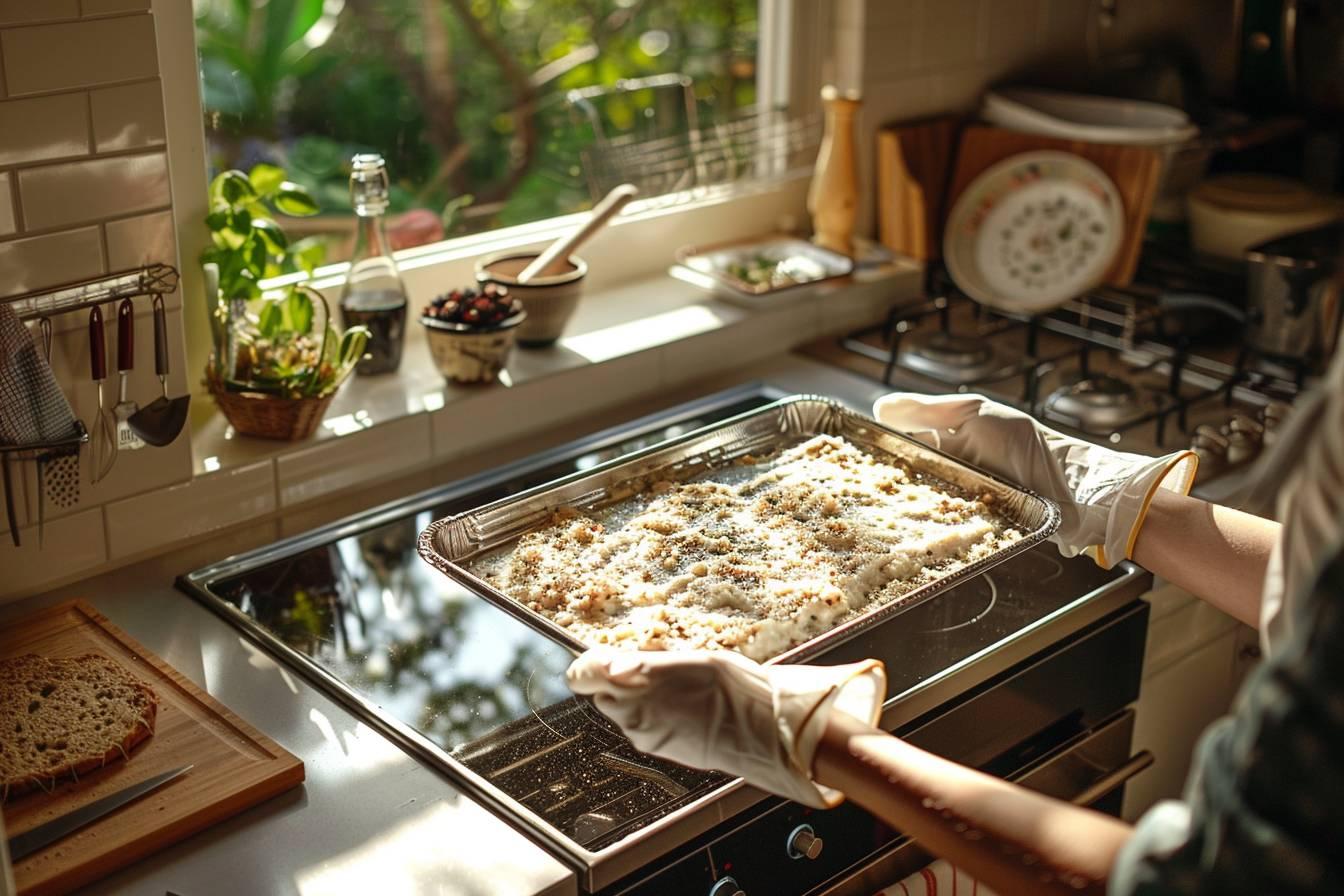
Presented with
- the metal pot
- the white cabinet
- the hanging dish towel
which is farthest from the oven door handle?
the metal pot

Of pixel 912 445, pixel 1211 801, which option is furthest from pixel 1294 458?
pixel 912 445

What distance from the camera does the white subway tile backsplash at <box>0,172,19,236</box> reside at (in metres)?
1.42

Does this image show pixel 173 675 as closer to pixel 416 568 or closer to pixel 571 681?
pixel 416 568

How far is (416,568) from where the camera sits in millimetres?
1653

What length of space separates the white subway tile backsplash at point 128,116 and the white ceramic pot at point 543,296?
0.57m

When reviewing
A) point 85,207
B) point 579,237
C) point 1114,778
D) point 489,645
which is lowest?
point 1114,778

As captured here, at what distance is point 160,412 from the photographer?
1.57 m

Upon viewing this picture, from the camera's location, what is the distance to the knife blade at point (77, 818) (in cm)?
116

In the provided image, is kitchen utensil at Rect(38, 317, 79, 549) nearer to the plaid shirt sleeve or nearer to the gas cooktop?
the gas cooktop

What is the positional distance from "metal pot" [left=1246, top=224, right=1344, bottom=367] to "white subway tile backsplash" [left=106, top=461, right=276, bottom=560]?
4.65 feet

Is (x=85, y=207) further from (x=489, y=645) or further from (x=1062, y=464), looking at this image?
(x=1062, y=464)

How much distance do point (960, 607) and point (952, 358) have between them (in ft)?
2.12

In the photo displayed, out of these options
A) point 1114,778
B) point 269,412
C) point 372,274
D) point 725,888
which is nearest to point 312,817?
point 725,888

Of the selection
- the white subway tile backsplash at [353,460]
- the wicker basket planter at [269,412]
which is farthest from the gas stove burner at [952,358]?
the wicker basket planter at [269,412]
